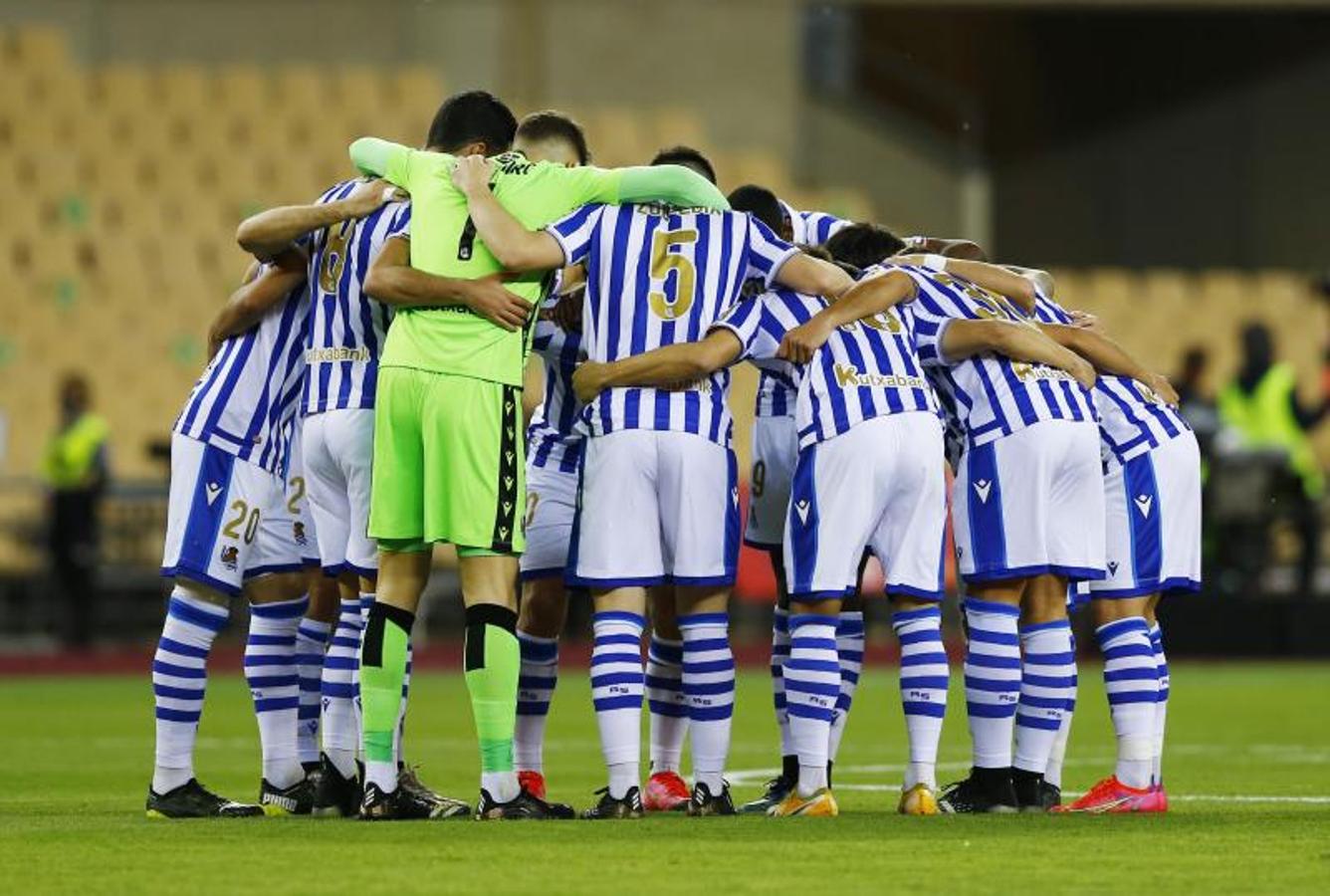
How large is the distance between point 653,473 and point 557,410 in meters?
0.70

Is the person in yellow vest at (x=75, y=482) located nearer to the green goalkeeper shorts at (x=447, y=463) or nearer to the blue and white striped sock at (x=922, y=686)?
the green goalkeeper shorts at (x=447, y=463)

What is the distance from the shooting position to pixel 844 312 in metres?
7.26

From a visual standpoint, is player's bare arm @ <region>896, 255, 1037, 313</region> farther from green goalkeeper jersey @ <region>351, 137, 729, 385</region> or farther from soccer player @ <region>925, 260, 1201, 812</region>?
green goalkeeper jersey @ <region>351, 137, 729, 385</region>

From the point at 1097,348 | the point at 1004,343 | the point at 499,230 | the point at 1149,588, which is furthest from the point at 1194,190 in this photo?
the point at 499,230

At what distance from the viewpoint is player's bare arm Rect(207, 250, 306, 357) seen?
24.4ft

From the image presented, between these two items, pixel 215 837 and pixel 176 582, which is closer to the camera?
pixel 215 837

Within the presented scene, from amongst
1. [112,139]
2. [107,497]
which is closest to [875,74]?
[112,139]

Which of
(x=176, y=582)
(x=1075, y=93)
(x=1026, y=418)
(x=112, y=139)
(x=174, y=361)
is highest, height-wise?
(x=1075, y=93)

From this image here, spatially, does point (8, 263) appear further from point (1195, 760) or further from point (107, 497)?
point (1195, 760)

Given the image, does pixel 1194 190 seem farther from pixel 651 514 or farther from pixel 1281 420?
pixel 651 514

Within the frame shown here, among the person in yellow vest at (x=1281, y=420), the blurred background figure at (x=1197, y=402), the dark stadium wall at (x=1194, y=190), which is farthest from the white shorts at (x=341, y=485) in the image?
the dark stadium wall at (x=1194, y=190)

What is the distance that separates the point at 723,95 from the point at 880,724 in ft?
45.6

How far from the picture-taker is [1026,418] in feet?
24.5

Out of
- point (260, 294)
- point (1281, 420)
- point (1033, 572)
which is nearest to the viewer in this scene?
point (1033, 572)
